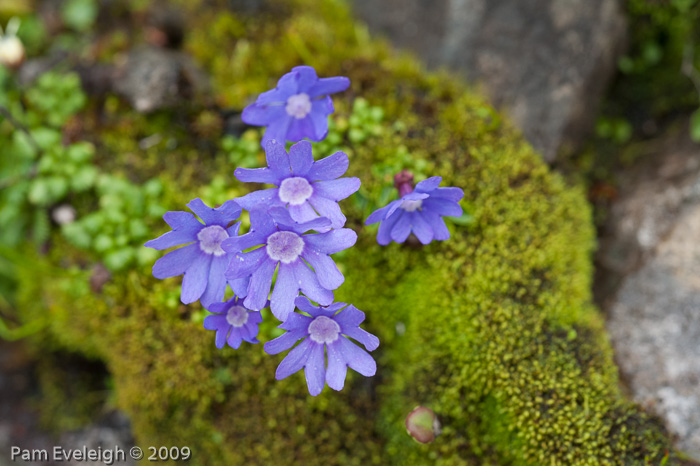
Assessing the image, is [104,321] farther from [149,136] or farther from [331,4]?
[331,4]

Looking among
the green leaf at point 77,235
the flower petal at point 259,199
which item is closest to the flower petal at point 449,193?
the flower petal at point 259,199

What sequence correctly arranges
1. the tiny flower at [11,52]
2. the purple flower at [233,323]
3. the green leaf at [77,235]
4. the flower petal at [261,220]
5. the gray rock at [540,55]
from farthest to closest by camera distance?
the tiny flower at [11,52] → the gray rock at [540,55] → the green leaf at [77,235] → the purple flower at [233,323] → the flower petal at [261,220]

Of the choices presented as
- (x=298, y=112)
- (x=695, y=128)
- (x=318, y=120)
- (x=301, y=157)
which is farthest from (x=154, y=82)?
(x=695, y=128)

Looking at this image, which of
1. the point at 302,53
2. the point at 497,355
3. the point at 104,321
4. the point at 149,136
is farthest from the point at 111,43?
the point at 497,355

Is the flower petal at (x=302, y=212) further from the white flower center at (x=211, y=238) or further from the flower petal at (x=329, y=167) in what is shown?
the white flower center at (x=211, y=238)

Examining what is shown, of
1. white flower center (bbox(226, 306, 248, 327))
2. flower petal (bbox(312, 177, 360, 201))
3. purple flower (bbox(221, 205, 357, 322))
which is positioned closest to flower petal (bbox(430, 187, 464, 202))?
flower petal (bbox(312, 177, 360, 201))

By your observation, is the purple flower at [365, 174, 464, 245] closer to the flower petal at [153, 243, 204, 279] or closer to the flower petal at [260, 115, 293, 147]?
the flower petal at [260, 115, 293, 147]
